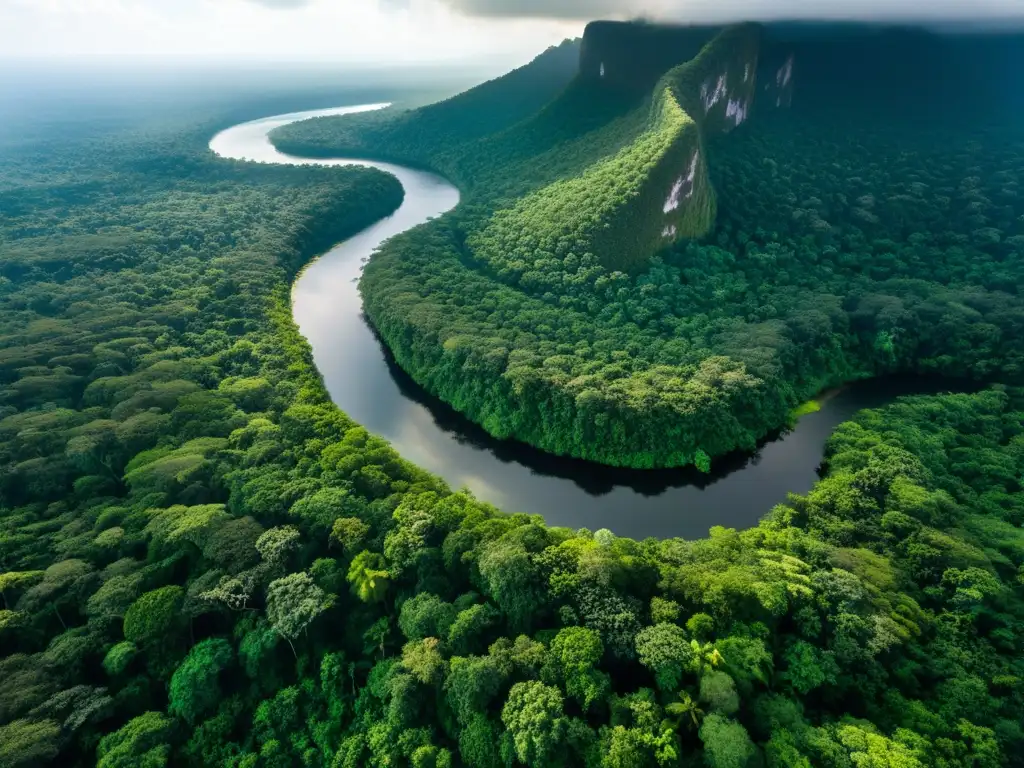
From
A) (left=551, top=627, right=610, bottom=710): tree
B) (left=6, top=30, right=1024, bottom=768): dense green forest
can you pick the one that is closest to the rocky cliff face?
(left=6, top=30, right=1024, bottom=768): dense green forest

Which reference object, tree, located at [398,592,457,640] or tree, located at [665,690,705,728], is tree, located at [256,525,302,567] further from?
tree, located at [665,690,705,728]

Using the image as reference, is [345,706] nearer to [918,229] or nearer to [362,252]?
[362,252]

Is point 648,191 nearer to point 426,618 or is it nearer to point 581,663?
point 426,618

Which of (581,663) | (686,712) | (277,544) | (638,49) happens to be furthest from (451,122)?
(686,712)

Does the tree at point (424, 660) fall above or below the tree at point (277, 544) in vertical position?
below

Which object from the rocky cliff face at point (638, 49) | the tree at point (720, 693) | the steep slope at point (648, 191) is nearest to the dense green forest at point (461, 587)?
the tree at point (720, 693)

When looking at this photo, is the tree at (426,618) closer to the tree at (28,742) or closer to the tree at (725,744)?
the tree at (725,744)
